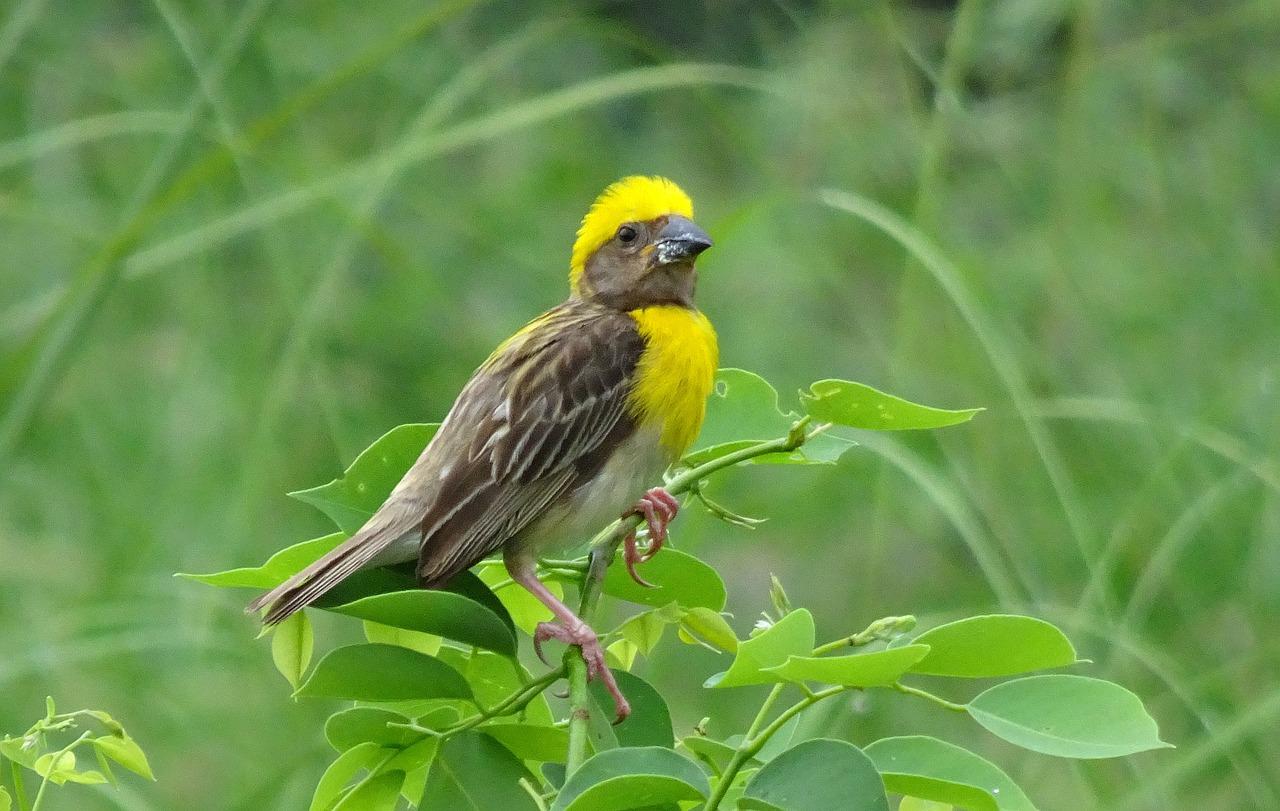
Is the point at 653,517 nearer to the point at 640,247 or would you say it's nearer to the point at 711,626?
the point at 711,626

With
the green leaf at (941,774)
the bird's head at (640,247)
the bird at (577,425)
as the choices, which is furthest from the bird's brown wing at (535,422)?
the green leaf at (941,774)

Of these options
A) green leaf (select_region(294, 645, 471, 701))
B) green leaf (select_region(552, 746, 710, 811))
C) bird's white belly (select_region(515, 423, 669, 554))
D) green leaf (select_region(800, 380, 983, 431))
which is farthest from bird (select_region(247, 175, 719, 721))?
green leaf (select_region(552, 746, 710, 811))

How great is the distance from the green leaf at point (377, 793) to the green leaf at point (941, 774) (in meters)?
0.52

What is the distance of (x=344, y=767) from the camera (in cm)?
187

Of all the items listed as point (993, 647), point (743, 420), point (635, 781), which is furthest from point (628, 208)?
point (635, 781)

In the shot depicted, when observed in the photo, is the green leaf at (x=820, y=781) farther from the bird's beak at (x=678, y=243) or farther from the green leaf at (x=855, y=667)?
the bird's beak at (x=678, y=243)

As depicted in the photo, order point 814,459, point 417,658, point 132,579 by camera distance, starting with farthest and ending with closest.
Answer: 1. point 132,579
2. point 814,459
3. point 417,658

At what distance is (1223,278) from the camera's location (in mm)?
5602

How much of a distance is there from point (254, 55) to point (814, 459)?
271 centimetres

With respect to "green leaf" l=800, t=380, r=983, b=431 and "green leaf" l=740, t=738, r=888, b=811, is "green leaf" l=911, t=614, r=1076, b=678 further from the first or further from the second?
"green leaf" l=800, t=380, r=983, b=431

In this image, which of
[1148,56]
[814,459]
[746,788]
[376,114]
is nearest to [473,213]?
[376,114]

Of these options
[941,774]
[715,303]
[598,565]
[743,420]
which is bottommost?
[941,774]

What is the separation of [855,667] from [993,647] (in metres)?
0.19

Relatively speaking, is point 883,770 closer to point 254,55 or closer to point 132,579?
point 132,579
